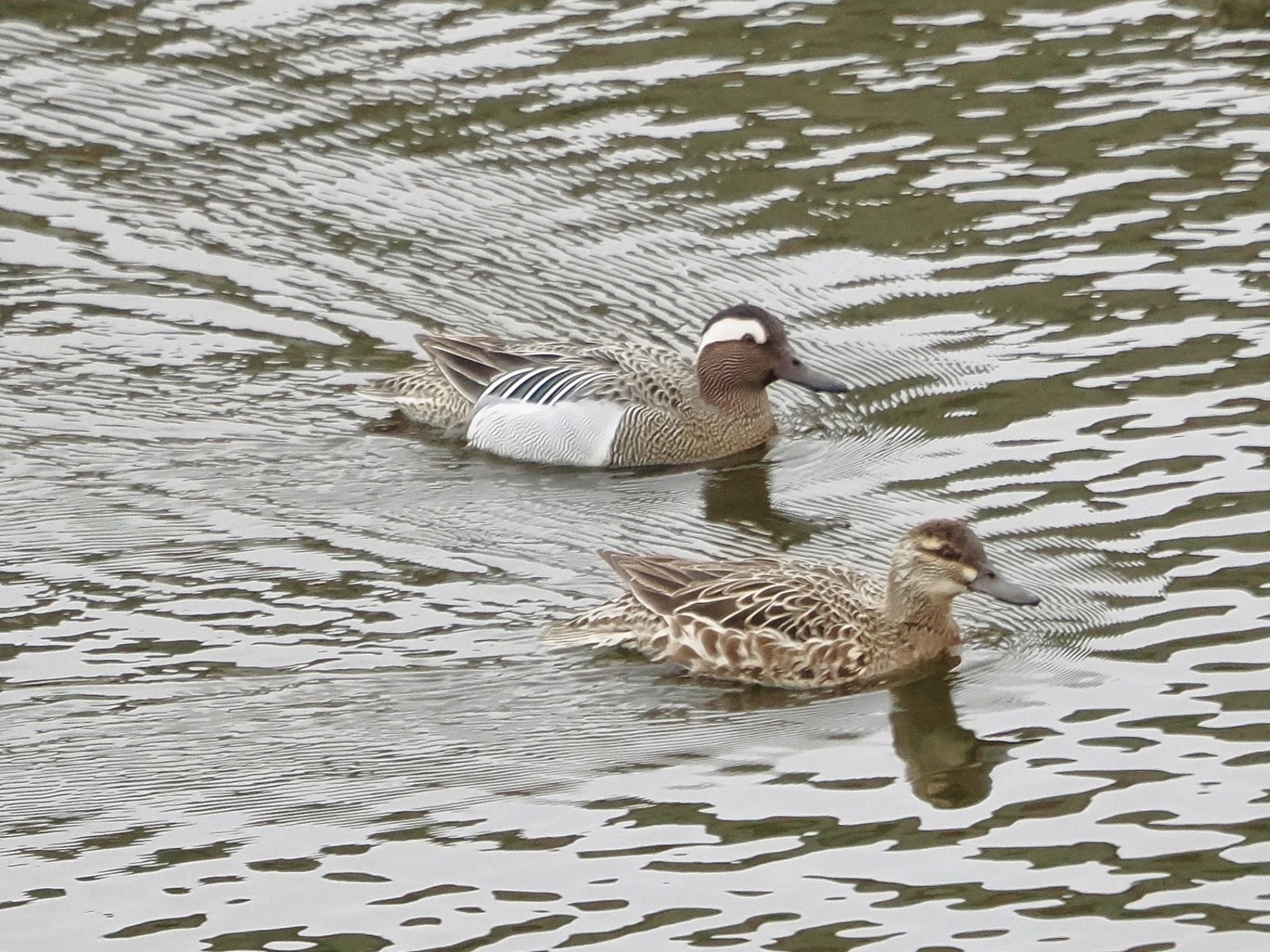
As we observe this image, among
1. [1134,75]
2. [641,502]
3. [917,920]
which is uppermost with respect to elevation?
[1134,75]

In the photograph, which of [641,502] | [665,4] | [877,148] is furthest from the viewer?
[665,4]

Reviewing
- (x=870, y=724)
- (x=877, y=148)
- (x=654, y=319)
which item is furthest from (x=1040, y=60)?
(x=870, y=724)

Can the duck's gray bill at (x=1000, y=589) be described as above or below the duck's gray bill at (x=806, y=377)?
below

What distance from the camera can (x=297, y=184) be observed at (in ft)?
50.7

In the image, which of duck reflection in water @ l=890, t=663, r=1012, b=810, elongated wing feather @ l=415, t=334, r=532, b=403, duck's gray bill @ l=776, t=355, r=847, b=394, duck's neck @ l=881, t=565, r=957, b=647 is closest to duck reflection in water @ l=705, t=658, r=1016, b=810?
duck reflection in water @ l=890, t=663, r=1012, b=810

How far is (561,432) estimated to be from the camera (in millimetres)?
12711

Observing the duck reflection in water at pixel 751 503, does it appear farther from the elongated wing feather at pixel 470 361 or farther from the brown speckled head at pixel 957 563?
the brown speckled head at pixel 957 563

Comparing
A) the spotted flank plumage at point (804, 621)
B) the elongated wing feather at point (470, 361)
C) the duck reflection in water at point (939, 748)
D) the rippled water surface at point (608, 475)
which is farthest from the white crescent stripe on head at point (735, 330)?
the duck reflection in water at point (939, 748)

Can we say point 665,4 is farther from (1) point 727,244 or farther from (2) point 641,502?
(2) point 641,502

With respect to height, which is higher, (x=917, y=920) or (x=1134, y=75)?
(x=1134, y=75)

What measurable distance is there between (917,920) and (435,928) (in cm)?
152

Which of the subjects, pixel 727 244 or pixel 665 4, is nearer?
pixel 727 244

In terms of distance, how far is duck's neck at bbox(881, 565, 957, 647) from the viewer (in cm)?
989

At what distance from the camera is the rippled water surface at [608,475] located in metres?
8.07
